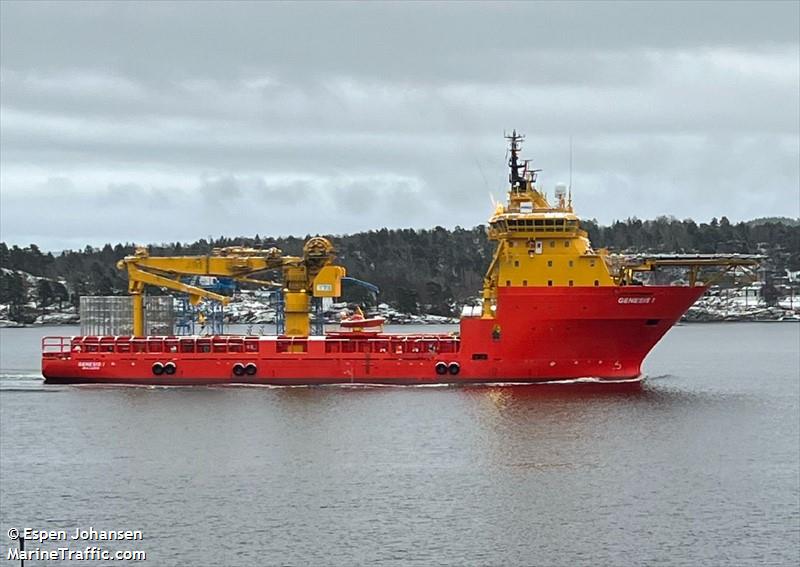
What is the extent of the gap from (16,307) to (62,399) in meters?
117

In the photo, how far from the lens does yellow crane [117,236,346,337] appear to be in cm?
5347

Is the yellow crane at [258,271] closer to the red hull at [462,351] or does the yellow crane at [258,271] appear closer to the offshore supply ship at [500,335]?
the offshore supply ship at [500,335]

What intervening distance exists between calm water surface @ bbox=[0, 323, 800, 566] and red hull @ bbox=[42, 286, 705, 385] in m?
1.11

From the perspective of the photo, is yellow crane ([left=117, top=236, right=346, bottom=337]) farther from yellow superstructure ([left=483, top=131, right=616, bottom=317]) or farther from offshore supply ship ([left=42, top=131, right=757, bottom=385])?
yellow superstructure ([left=483, top=131, right=616, bottom=317])

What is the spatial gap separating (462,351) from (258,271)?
9.77 metres

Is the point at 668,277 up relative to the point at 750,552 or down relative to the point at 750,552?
up

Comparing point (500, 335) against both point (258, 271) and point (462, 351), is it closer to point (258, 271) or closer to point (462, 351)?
point (462, 351)

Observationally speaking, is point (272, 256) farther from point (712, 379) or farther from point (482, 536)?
point (482, 536)

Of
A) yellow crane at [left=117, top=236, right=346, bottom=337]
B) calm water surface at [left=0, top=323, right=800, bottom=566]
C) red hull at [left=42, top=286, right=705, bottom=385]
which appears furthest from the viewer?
yellow crane at [left=117, top=236, right=346, bottom=337]

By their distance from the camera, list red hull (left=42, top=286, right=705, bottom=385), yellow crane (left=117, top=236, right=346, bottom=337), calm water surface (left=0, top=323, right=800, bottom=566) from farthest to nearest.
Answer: yellow crane (left=117, top=236, right=346, bottom=337) < red hull (left=42, top=286, right=705, bottom=385) < calm water surface (left=0, top=323, right=800, bottom=566)

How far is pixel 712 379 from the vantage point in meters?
59.4

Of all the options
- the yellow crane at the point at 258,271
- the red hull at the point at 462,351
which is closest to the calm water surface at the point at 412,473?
the red hull at the point at 462,351

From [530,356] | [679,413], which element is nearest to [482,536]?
[679,413]

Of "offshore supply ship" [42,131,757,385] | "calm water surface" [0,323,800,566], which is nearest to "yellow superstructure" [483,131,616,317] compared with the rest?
"offshore supply ship" [42,131,757,385]
